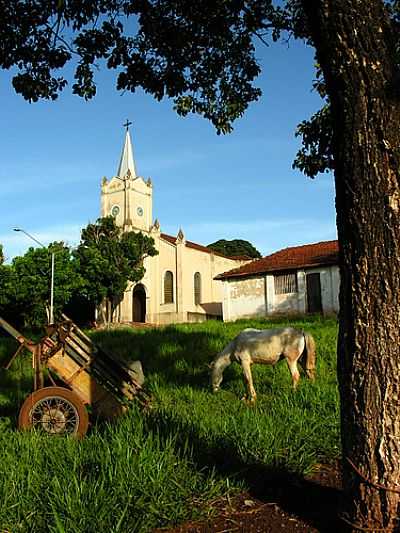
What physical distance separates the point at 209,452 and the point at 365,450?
71.3 inches

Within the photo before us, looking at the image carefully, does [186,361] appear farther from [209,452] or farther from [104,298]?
[104,298]

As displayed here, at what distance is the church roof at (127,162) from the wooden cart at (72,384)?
52.3m

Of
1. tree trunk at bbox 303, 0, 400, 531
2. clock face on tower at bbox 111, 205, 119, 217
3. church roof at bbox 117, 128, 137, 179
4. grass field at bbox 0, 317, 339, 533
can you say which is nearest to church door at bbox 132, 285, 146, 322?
clock face on tower at bbox 111, 205, 119, 217

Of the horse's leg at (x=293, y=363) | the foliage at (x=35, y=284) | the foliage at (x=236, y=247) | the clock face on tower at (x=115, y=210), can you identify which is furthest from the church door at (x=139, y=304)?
the horse's leg at (x=293, y=363)

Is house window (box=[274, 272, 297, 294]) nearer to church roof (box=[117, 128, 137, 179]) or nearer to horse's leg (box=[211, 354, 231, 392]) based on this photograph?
horse's leg (box=[211, 354, 231, 392])

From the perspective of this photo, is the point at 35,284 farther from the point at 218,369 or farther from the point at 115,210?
the point at 218,369

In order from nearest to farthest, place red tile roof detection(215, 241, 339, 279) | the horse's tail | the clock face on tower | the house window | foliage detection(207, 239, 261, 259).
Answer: the horse's tail → red tile roof detection(215, 241, 339, 279) → the house window → the clock face on tower → foliage detection(207, 239, 261, 259)

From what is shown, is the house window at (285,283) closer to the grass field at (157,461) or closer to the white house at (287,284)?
the white house at (287,284)

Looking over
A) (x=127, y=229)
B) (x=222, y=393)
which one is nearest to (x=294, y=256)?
(x=127, y=229)

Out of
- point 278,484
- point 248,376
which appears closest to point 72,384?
point 248,376

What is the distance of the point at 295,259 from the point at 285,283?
5.87 feet

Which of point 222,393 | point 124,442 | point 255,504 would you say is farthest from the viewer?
point 222,393

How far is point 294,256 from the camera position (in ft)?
116

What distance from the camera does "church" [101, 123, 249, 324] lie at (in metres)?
53.2
